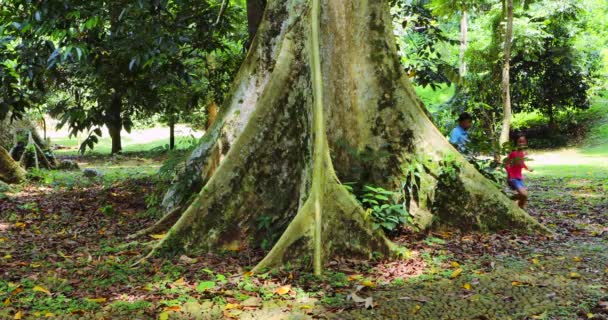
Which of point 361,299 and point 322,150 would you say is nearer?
point 361,299

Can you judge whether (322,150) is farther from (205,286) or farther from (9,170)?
(9,170)

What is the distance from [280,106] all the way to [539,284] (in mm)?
3176

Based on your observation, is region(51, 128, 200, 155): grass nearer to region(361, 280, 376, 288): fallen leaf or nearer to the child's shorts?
the child's shorts

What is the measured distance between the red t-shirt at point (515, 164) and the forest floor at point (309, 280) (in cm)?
85

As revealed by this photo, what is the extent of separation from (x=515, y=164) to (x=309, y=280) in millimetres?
4229

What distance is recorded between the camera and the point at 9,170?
1245cm

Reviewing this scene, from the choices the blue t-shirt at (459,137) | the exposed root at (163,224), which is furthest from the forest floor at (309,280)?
the blue t-shirt at (459,137)

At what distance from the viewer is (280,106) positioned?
6332 millimetres

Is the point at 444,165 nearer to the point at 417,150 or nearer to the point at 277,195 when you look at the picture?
the point at 417,150

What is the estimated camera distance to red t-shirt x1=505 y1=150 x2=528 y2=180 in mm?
7825

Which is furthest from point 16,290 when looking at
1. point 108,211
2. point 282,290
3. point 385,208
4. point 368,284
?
point 385,208

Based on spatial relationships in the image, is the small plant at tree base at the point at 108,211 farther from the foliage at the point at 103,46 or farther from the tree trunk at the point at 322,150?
the tree trunk at the point at 322,150

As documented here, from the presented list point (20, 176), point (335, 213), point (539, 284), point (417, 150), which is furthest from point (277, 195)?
point (20, 176)

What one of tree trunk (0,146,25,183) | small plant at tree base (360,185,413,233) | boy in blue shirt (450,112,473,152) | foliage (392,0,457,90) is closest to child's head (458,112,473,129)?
boy in blue shirt (450,112,473,152)
